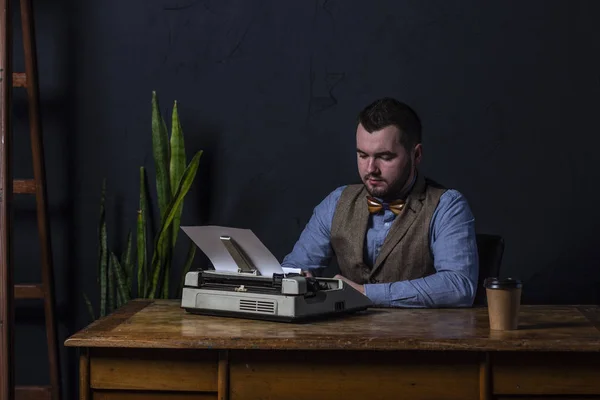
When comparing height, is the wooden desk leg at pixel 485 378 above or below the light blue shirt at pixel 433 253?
below

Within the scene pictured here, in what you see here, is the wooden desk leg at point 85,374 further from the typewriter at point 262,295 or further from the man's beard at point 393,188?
the man's beard at point 393,188

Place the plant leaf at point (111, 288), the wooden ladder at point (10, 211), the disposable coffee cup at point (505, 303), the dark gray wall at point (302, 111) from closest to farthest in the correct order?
1. the disposable coffee cup at point (505, 303)
2. the wooden ladder at point (10, 211)
3. the plant leaf at point (111, 288)
4. the dark gray wall at point (302, 111)

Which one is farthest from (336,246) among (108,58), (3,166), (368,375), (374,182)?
(108,58)

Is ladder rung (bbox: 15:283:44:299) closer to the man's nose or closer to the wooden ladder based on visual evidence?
the wooden ladder

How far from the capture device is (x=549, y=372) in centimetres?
190

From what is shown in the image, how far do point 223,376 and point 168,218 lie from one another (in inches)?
63.9

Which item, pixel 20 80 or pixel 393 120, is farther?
pixel 20 80

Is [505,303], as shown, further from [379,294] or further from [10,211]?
[10,211]

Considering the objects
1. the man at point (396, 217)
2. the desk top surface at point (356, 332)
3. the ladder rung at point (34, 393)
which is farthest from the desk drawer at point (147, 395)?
the ladder rung at point (34, 393)

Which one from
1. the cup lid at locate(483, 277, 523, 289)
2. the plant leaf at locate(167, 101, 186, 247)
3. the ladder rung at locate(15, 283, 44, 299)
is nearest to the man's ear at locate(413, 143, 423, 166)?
the cup lid at locate(483, 277, 523, 289)

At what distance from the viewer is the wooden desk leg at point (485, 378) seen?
1888 mm

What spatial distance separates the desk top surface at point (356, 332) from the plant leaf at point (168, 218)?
1.15 m

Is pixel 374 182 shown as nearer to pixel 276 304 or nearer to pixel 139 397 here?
pixel 276 304

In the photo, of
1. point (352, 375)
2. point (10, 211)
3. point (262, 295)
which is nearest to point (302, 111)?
point (10, 211)
